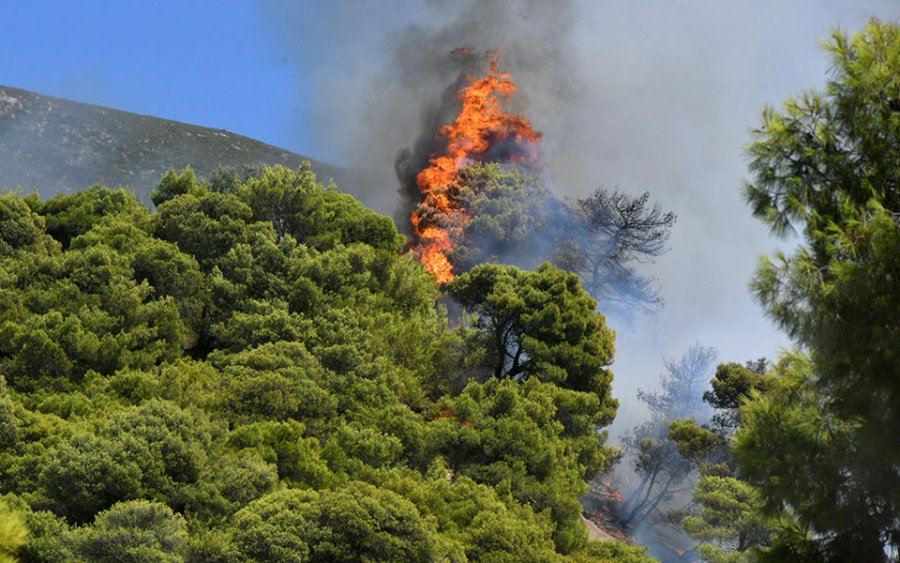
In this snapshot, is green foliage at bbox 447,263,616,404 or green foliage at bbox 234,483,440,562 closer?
green foliage at bbox 234,483,440,562

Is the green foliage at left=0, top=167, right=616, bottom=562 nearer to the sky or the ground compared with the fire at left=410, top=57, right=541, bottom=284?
nearer to the ground

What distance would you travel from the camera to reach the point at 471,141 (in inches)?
→ 3211

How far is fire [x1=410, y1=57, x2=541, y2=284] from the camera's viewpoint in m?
76.8

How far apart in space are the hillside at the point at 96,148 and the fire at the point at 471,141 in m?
20.0

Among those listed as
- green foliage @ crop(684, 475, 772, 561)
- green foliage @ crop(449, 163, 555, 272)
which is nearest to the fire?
green foliage @ crop(449, 163, 555, 272)

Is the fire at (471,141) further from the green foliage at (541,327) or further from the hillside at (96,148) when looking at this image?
the green foliage at (541,327)

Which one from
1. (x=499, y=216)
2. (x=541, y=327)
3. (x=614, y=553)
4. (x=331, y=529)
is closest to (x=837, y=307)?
(x=331, y=529)

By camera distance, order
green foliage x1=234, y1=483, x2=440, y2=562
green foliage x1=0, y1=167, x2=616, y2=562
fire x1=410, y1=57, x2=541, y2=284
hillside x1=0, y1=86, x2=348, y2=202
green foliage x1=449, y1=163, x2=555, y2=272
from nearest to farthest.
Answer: green foliage x1=234, y1=483, x2=440, y2=562
green foliage x1=0, y1=167, x2=616, y2=562
green foliage x1=449, y1=163, x2=555, y2=272
fire x1=410, y1=57, x2=541, y2=284
hillside x1=0, y1=86, x2=348, y2=202

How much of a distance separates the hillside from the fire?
20037 mm

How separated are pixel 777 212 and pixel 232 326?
30529mm

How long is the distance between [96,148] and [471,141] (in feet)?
133

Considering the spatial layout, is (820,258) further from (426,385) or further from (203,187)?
(203,187)

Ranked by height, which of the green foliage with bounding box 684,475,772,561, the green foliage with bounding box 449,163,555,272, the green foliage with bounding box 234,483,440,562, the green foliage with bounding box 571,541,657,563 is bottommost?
the green foliage with bounding box 234,483,440,562

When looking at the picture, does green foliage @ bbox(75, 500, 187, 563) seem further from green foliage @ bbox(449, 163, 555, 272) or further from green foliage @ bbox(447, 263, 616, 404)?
green foliage @ bbox(449, 163, 555, 272)
